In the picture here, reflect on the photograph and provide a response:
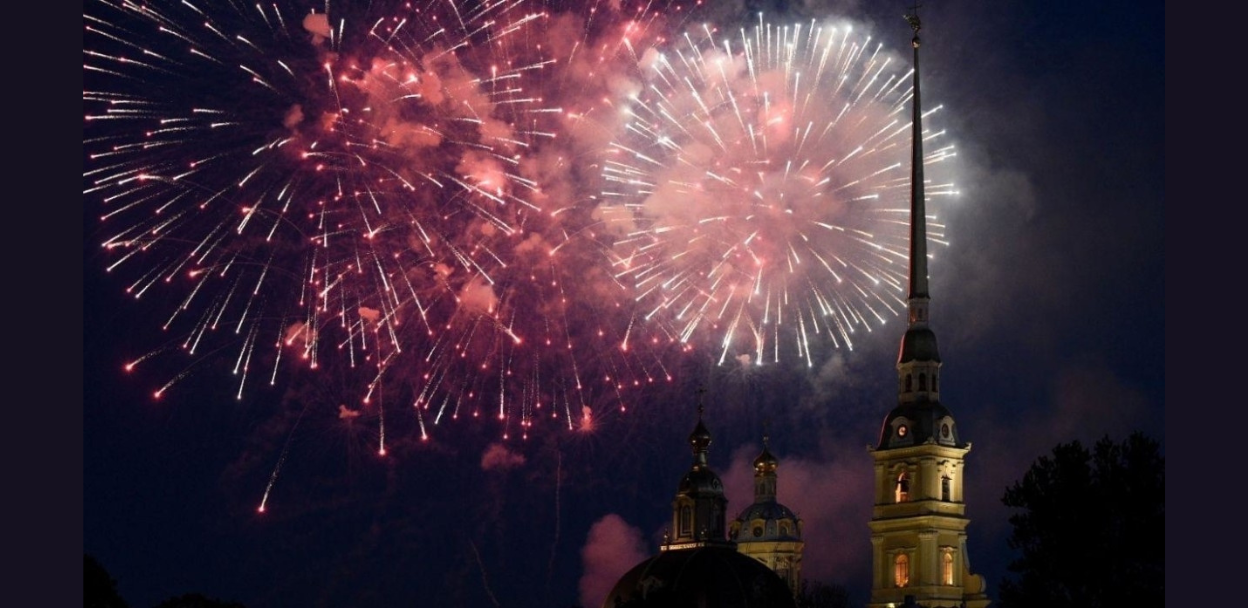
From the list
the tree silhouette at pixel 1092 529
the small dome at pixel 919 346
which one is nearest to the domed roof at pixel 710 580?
the small dome at pixel 919 346

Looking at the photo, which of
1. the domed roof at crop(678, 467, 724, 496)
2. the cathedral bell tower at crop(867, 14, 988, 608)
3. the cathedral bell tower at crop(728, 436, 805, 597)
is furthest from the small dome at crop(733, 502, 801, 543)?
the cathedral bell tower at crop(867, 14, 988, 608)

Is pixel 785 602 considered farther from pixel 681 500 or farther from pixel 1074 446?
pixel 1074 446

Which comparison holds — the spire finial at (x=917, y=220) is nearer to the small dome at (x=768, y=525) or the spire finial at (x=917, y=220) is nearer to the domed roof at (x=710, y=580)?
the domed roof at (x=710, y=580)

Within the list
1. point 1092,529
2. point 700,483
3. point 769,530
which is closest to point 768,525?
point 769,530

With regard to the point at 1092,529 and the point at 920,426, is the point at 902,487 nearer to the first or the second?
the point at 920,426

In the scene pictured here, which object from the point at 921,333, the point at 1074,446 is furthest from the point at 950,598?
the point at 1074,446

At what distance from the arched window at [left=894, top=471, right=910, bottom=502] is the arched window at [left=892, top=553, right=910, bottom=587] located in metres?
2.75

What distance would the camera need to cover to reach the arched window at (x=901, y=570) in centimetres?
8144

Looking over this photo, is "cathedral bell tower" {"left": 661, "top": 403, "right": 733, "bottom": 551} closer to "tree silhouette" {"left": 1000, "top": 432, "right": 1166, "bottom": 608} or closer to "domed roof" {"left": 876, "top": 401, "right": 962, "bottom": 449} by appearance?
"domed roof" {"left": 876, "top": 401, "right": 962, "bottom": 449}

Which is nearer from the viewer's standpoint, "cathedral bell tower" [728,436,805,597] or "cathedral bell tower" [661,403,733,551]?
"cathedral bell tower" [661,403,733,551]

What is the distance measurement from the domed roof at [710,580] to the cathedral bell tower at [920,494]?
5.51 metres

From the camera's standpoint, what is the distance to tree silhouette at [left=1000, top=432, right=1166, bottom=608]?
161 ft

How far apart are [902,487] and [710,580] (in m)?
10.7

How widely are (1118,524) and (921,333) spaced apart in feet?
104
